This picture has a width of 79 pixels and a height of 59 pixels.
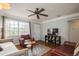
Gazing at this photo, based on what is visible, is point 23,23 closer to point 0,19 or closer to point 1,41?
point 0,19

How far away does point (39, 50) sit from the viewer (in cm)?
160

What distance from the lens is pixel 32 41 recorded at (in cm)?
161

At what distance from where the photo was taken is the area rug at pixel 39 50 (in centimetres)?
154

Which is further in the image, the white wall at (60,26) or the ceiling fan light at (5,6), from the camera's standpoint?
the white wall at (60,26)

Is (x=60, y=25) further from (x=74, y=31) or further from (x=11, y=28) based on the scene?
(x=11, y=28)

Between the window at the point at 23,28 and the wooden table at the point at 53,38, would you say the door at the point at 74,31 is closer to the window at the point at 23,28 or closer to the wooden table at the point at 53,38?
the wooden table at the point at 53,38

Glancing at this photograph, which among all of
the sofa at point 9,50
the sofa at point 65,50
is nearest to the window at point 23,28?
the sofa at point 9,50

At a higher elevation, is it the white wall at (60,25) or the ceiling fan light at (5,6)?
the ceiling fan light at (5,6)

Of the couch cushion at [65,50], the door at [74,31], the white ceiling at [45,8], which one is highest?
the white ceiling at [45,8]

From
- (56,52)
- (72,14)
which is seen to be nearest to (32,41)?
(56,52)

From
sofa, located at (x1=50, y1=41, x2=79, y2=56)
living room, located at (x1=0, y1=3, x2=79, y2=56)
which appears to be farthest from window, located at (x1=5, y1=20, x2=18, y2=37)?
sofa, located at (x1=50, y1=41, x2=79, y2=56)

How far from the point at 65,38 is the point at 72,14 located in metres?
0.46

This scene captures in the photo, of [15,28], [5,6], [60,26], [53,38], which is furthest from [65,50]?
[5,6]

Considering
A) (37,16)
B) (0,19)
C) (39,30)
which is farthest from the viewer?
(39,30)
